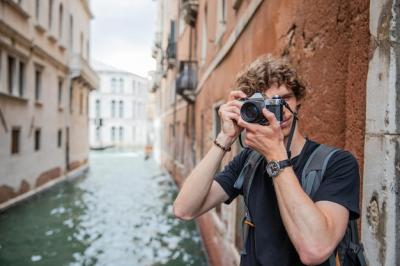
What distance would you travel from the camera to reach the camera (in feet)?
4.09

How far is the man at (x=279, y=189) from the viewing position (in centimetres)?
111

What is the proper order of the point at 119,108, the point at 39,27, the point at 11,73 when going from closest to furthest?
the point at 11,73 < the point at 39,27 < the point at 119,108

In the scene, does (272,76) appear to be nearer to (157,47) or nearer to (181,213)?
(181,213)

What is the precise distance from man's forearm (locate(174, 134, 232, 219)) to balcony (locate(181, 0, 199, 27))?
9.72m

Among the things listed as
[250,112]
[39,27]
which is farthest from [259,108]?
[39,27]

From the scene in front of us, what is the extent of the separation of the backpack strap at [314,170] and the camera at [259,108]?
0.16m

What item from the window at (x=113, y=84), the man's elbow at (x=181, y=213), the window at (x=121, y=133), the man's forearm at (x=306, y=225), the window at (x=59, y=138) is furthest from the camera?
the window at (x=121, y=133)

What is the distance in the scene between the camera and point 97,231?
8.34 metres

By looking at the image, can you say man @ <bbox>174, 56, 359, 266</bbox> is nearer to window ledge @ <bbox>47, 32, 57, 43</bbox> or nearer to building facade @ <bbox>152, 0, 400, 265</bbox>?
building facade @ <bbox>152, 0, 400, 265</bbox>

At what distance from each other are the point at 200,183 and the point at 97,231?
7400mm

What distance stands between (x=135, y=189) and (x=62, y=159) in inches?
125

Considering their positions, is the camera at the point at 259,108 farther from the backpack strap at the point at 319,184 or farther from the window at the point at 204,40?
the window at the point at 204,40

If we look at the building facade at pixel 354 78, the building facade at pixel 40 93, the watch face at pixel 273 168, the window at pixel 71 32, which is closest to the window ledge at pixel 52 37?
the building facade at pixel 40 93

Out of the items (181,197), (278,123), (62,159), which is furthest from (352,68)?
(62,159)
